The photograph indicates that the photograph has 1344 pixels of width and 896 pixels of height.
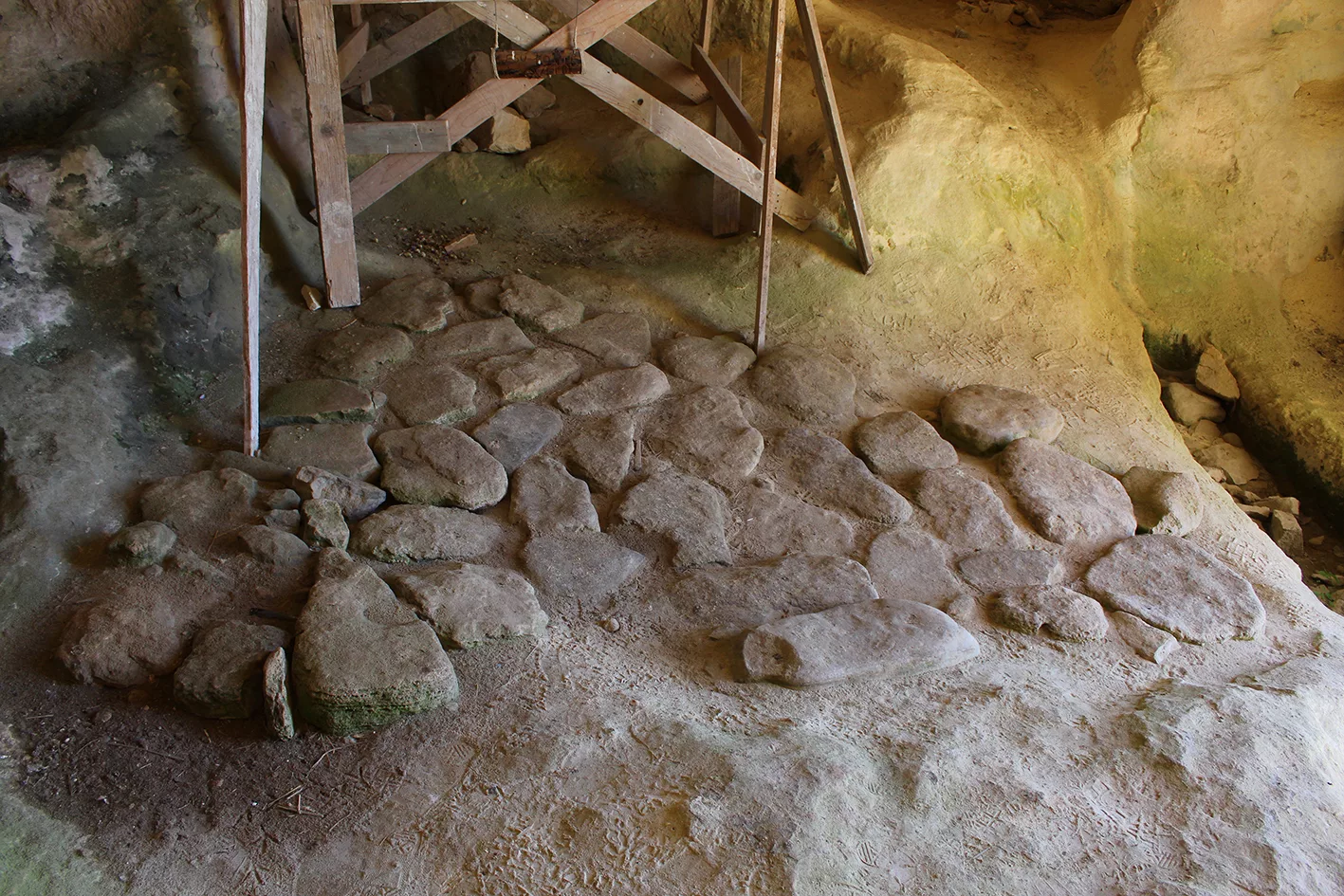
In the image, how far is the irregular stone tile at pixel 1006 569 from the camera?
3.81 meters

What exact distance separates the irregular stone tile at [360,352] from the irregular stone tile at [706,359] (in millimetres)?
1225

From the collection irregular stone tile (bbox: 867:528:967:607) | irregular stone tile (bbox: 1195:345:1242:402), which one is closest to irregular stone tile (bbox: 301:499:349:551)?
irregular stone tile (bbox: 867:528:967:607)

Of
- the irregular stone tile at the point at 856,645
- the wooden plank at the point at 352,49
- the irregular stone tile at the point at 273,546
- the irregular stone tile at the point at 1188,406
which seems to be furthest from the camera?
the irregular stone tile at the point at 1188,406

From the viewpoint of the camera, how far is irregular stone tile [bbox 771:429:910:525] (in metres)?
4.03

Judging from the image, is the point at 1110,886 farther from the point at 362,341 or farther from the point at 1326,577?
the point at 362,341

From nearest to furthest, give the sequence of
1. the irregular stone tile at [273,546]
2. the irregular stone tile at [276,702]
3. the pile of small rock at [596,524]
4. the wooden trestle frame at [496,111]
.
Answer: the irregular stone tile at [276,702], the pile of small rock at [596,524], the irregular stone tile at [273,546], the wooden trestle frame at [496,111]

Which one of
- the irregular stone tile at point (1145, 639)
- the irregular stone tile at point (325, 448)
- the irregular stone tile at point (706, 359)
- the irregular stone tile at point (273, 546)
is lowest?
the irregular stone tile at point (1145, 639)

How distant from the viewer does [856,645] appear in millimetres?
3297

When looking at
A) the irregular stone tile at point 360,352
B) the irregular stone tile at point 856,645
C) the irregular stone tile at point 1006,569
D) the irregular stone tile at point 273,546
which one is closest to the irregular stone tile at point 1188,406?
the irregular stone tile at point 1006,569

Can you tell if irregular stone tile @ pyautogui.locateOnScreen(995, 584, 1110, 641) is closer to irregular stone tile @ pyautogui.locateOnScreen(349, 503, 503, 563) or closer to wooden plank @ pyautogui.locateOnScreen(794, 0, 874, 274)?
irregular stone tile @ pyautogui.locateOnScreen(349, 503, 503, 563)

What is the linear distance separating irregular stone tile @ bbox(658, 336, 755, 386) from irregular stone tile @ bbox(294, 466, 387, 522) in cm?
156

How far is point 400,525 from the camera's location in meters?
3.60

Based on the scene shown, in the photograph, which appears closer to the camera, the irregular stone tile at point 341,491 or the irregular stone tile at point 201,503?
the irregular stone tile at point 201,503

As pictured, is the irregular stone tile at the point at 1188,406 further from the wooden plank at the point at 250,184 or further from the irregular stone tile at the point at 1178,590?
the wooden plank at the point at 250,184
